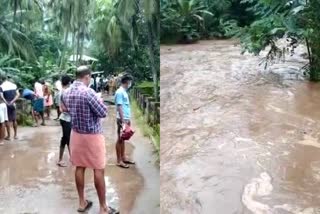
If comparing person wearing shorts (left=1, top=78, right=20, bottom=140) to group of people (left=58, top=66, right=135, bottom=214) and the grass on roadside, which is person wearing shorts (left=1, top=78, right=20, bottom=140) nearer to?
the grass on roadside

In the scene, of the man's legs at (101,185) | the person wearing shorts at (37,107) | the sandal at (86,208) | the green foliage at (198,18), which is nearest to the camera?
the man's legs at (101,185)

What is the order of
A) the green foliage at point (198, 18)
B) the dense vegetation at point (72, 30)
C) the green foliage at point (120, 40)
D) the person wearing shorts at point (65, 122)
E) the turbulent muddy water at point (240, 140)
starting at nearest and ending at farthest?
the turbulent muddy water at point (240, 140) → the person wearing shorts at point (65, 122) → the green foliage at point (198, 18) → the dense vegetation at point (72, 30) → the green foliage at point (120, 40)

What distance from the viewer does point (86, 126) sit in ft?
9.98

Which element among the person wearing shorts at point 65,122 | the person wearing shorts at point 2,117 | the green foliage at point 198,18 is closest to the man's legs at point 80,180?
the person wearing shorts at point 65,122

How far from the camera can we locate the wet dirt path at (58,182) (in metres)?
3.39

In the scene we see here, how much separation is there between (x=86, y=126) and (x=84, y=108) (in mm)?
117

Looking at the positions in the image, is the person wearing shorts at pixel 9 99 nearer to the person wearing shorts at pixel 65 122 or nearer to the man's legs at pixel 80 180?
the person wearing shorts at pixel 65 122

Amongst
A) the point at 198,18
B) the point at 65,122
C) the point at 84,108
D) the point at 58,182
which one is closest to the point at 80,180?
the point at 84,108

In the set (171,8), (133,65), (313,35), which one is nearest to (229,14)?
(171,8)

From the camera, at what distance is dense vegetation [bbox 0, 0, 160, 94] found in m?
10.9

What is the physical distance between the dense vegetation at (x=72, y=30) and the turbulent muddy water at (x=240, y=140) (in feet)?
12.1

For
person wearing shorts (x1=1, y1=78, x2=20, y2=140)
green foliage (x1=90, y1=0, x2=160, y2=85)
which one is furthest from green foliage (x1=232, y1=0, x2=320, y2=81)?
green foliage (x1=90, y1=0, x2=160, y2=85)

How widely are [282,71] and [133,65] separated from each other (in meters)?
9.30

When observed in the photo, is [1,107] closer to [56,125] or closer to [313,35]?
[56,125]
